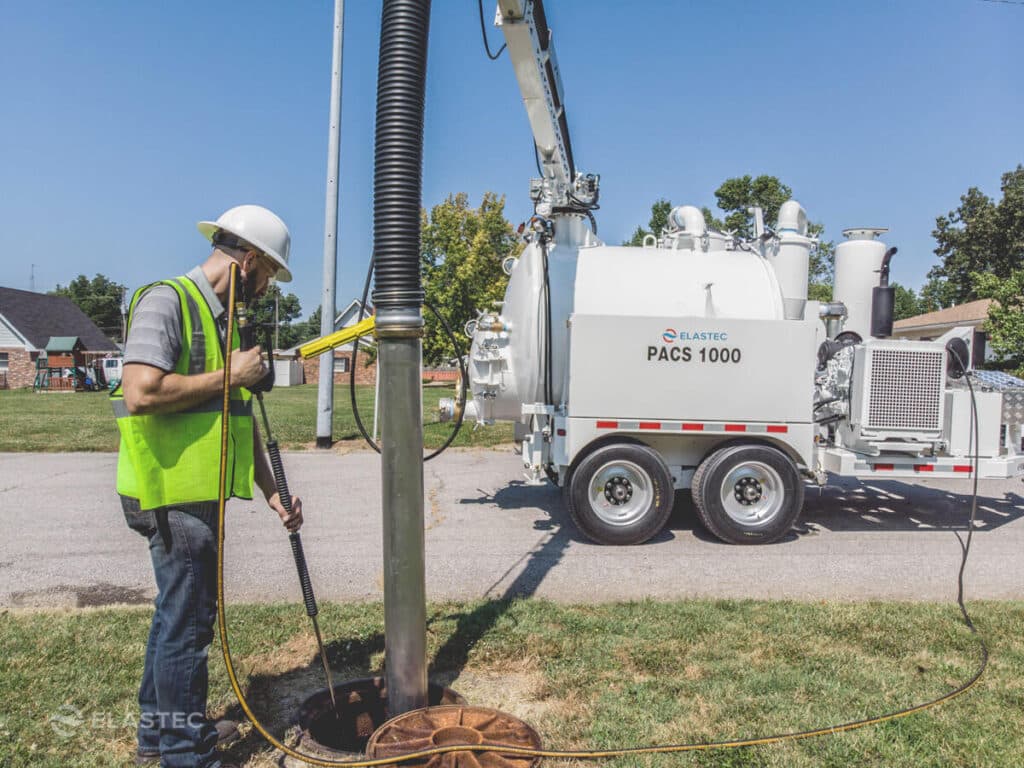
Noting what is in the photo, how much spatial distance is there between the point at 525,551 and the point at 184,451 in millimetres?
4383

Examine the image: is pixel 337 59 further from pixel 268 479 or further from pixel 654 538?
pixel 268 479

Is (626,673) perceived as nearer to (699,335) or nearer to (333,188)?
(699,335)

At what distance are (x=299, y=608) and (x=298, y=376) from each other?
1967 inches

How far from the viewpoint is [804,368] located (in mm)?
7266

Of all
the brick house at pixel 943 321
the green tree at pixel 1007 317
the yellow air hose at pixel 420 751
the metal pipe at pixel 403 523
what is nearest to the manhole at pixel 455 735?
the yellow air hose at pixel 420 751

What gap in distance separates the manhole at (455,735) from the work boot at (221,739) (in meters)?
0.66

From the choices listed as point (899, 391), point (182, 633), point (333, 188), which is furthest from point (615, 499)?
point (333, 188)

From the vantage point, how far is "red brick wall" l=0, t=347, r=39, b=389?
144ft

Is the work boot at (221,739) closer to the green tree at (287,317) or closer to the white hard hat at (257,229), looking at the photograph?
the white hard hat at (257,229)

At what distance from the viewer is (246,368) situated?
9.96 ft

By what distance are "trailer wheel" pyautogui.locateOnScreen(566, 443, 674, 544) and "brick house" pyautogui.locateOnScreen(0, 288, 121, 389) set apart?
42.2m

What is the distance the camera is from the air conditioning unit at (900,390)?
7406 millimetres

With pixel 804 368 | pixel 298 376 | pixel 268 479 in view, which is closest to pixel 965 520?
pixel 804 368
